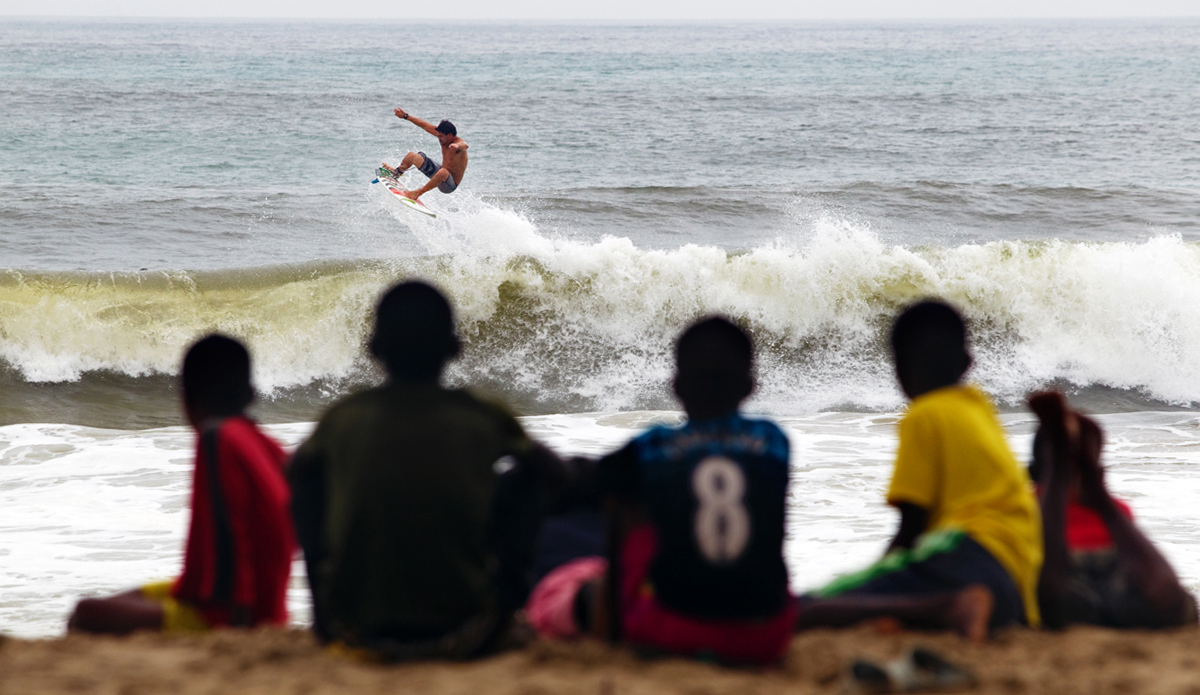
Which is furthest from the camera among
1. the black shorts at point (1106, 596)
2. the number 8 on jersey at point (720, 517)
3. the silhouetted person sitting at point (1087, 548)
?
the black shorts at point (1106, 596)

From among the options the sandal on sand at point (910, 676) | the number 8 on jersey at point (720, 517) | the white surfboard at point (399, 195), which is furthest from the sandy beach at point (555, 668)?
the white surfboard at point (399, 195)

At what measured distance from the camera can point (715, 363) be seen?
2746 mm

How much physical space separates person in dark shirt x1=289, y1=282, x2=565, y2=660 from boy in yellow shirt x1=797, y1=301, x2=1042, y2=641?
96 cm

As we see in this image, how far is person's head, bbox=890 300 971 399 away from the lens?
3074 millimetres

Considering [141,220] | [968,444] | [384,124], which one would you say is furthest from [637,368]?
[384,124]

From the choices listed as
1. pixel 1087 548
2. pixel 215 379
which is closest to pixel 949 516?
pixel 1087 548

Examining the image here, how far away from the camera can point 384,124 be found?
1266 inches

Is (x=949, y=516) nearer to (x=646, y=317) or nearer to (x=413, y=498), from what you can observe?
(x=413, y=498)

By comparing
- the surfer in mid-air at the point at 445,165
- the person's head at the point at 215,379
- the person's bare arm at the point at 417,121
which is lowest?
the person's head at the point at 215,379

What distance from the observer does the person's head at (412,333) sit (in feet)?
8.71

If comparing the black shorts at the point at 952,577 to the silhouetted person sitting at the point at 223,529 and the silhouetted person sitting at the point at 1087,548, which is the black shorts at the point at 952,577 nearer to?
the silhouetted person sitting at the point at 1087,548

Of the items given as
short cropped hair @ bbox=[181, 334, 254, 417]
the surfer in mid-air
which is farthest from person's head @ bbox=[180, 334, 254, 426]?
the surfer in mid-air

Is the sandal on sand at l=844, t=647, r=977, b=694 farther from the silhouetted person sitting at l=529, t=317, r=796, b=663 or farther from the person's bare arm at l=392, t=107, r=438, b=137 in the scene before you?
the person's bare arm at l=392, t=107, r=438, b=137

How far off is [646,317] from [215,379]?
9.65 m
